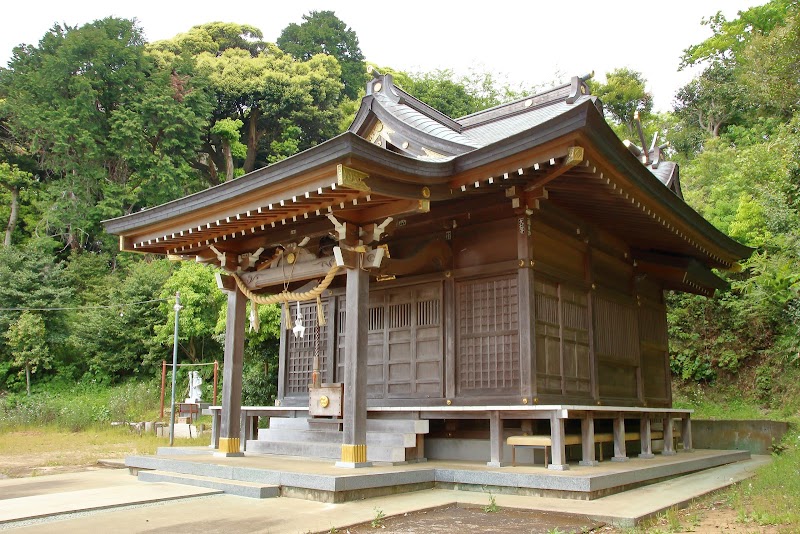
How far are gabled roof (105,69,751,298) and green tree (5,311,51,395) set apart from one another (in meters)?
16.4

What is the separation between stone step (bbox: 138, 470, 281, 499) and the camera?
21.7ft

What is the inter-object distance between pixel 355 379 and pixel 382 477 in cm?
125

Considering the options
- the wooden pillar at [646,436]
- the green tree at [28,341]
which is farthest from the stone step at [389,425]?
the green tree at [28,341]

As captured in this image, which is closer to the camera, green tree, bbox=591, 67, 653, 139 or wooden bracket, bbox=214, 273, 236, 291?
wooden bracket, bbox=214, 273, 236, 291

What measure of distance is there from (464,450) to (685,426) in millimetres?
5257

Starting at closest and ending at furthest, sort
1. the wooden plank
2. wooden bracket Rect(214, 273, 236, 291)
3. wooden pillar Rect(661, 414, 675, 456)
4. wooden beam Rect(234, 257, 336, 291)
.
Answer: wooden beam Rect(234, 257, 336, 291) → the wooden plank → wooden bracket Rect(214, 273, 236, 291) → wooden pillar Rect(661, 414, 675, 456)

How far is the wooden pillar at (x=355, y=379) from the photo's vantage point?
730 cm

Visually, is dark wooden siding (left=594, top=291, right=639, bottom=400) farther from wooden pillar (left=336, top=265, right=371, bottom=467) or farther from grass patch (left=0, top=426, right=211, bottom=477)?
grass patch (left=0, top=426, right=211, bottom=477)

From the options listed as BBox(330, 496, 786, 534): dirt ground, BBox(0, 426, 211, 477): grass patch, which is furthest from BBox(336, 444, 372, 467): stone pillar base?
BBox(0, 426, 211, 477): grass patch

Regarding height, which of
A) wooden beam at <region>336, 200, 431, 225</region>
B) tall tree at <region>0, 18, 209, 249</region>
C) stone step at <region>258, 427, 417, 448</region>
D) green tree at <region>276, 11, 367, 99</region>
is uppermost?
green tree at <region>276, 11, 367, 99</region>

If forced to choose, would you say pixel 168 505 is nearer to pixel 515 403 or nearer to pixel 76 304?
pixel 515 403

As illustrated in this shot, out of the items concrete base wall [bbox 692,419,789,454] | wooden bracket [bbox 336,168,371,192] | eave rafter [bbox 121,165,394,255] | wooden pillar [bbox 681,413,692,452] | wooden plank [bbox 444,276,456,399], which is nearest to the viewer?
wooden bracket [bbox 336,168,371,192]

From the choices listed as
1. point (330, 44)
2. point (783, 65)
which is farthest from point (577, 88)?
point (330, 44)

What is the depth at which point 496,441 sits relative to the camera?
303 inches
